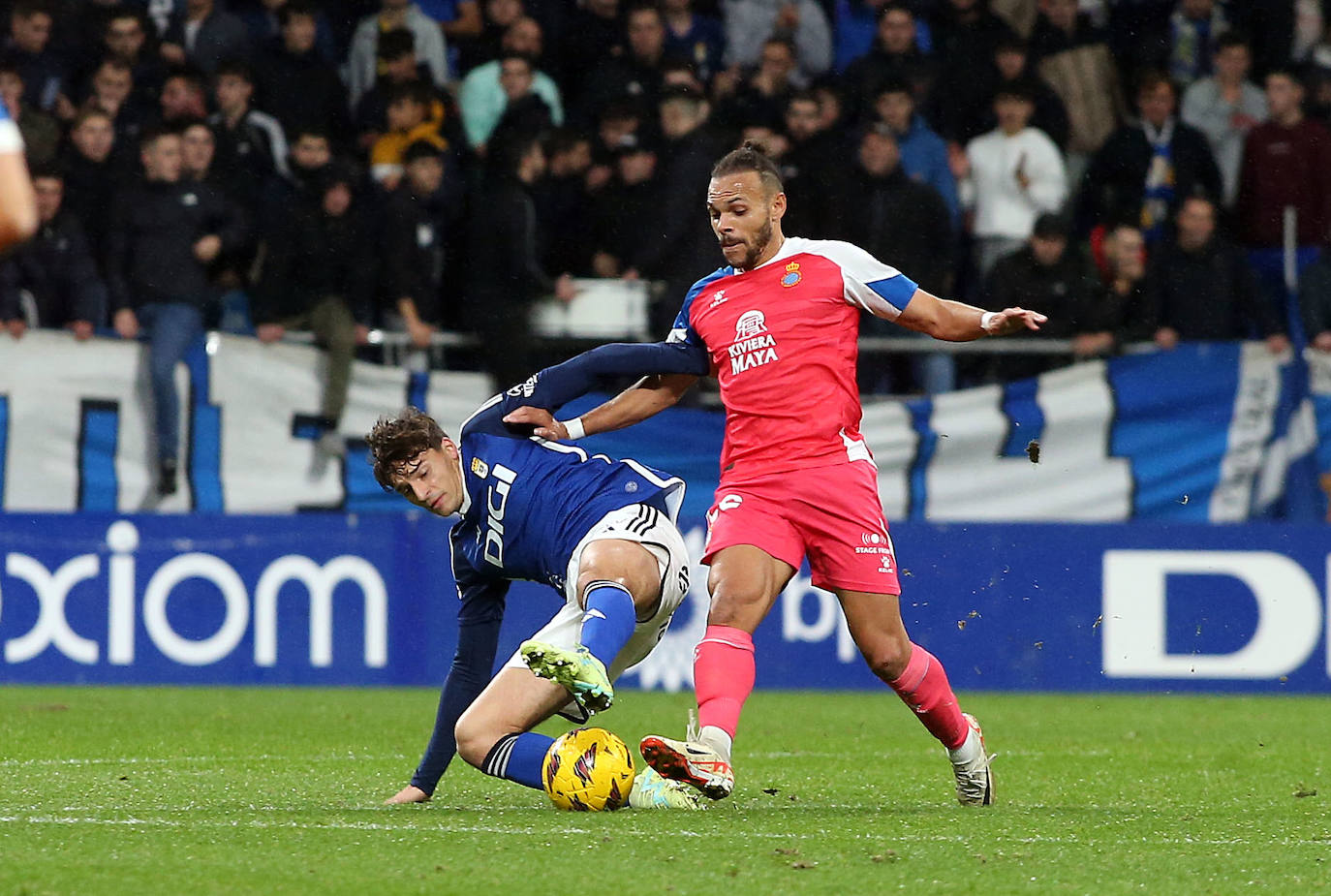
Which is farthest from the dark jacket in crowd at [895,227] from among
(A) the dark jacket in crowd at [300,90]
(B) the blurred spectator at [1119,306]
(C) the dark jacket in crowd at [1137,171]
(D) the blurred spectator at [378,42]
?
(A) the dark jacket in crowd at [300,90]

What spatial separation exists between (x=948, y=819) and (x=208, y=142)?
302 inches

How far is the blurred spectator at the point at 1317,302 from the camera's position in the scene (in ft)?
38.2

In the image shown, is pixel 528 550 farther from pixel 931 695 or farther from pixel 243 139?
pixel 243 139

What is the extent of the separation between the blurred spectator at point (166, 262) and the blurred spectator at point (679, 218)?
207 centimetres

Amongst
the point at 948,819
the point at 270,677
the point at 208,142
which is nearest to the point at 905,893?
the point at 948,819

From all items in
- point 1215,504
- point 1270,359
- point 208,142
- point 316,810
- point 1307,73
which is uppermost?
point 1307,73

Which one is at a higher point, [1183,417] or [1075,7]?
[1075,7]

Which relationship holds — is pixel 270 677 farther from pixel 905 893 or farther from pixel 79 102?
pixel 905 893

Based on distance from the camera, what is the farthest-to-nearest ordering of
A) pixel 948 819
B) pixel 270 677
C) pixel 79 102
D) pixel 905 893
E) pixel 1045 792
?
pixel 79 102
pixel 270 677
pixel 1045 792
pixel 948 819
pixel 905 893

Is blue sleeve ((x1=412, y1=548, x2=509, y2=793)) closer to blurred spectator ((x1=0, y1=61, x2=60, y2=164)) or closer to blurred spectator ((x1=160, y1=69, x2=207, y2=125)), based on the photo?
blurred spectator ((x1=0, y1=61, x2=60, y2=164))

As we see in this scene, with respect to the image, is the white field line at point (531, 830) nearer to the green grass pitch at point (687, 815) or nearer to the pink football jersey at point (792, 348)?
the green grass pitch at point (687, 815)

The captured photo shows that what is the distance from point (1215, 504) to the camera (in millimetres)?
11688

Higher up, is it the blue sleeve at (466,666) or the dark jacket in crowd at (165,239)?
the dark jacket in crowd at (165,239)

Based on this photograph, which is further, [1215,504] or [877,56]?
[877,56]
